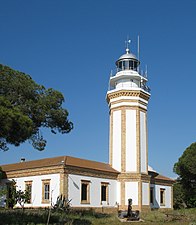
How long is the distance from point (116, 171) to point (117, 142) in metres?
2.59

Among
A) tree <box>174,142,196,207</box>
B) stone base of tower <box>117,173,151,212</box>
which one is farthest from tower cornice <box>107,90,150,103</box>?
tree <box>174,142,196,207</box>

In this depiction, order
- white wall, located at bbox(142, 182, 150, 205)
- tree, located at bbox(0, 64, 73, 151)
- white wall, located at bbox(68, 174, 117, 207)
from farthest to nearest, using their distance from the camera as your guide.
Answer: white wall, located at bbox(142, 182, 150, 205)
white wall, located at bbox(68, 174, 117, 207)
tree, located at bbox(0, 64, 73, 151)

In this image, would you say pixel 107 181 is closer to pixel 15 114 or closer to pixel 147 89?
pixel 147 89

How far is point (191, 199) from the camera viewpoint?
→ 4684 cm

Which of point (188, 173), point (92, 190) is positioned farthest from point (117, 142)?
point (188, 173)

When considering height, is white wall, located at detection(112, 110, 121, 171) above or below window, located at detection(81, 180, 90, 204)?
above

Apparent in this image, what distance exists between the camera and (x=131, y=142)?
33.2m

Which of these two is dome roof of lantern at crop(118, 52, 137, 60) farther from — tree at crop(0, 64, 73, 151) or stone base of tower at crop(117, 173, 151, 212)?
tree at crop(0, 64, 73, 151)

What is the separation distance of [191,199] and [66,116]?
32.0 metres

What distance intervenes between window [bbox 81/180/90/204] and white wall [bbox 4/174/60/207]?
2.25 meters

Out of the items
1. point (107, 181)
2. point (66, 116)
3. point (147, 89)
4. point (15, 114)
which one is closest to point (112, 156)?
point (107, 181)

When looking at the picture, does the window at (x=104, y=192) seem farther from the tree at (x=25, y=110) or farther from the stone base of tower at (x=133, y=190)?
the tree at (x=25, y=110)

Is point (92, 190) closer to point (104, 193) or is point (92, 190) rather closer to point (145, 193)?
point (104, 193)

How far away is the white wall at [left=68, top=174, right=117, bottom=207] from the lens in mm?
28406
